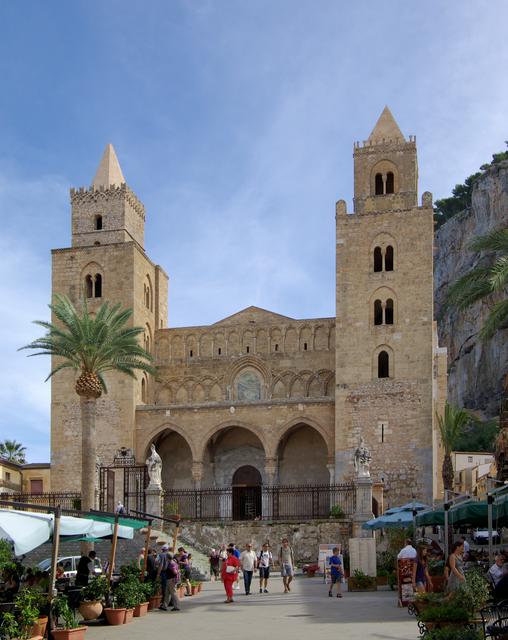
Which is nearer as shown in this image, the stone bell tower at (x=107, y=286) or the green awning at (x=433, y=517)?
the green awning at (x=433, y=517)

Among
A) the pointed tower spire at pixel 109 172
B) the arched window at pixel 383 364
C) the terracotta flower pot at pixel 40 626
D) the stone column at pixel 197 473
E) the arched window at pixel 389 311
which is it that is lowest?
the terracotta flower pot at pixel 40 626

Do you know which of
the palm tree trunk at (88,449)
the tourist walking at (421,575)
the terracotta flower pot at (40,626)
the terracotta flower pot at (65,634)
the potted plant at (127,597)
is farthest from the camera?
the palm tree trunk at (88,449)

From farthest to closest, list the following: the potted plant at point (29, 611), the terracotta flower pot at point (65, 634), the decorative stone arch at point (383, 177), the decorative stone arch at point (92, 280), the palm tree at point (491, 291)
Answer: the decorative stone arch at point (92, 280), the decorative stone arch at point (383, 177), the palm tree at point (491, 291), the terracotta flower pot at point (65, 634), the potted plant at point (29, 611)

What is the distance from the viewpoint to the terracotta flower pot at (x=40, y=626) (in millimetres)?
12812

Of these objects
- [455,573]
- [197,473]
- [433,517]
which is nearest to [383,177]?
[197,473]

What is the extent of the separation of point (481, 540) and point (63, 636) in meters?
27.3

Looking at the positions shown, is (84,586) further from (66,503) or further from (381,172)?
(381,172)

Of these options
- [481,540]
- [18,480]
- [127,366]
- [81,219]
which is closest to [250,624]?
[127,366]

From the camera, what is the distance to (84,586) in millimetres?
16453

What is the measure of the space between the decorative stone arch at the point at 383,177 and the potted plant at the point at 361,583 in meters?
23.2

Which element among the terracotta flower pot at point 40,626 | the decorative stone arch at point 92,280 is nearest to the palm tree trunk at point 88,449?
the decorative stone arch at point 92,280

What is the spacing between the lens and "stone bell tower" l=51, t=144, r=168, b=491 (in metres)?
42.0

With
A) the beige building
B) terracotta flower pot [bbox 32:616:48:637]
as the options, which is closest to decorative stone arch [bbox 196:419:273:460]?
the beige building

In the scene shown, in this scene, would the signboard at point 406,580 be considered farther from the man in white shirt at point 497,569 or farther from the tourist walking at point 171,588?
the tourist walking at point 171,588
